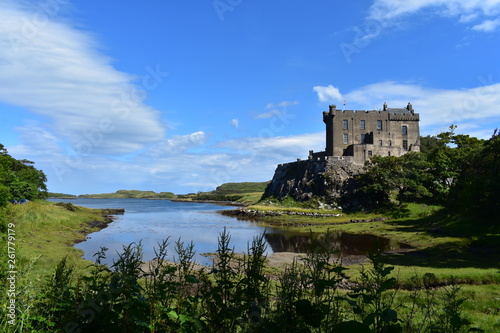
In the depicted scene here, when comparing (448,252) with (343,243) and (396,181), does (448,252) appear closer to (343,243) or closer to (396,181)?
(343,243)

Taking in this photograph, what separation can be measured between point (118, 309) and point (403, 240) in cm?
3947

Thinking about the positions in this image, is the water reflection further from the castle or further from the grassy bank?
the castle

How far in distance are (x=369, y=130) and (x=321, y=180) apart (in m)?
17.8

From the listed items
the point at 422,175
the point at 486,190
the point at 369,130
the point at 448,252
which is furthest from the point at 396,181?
the point at 448,252

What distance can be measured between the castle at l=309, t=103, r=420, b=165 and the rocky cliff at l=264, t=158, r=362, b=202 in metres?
2.30

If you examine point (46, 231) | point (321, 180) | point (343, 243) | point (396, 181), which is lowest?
point (343, 243)

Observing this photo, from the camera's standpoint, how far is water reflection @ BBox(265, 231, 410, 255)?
3507 centimetres

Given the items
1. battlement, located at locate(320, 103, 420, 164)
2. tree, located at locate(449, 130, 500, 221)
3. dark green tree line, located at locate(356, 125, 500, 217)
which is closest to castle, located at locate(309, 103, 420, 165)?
battlement, located at locate(320, 103, 420, 164)

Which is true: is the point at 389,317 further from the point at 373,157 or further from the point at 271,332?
the point at 373,157

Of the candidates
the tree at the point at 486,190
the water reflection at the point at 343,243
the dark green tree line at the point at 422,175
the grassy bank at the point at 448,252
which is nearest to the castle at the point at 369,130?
the dark green tree line at the point at 422,175

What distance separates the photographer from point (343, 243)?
130 ft

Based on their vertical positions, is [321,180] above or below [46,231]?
above

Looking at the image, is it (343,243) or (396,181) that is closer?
(343,243)

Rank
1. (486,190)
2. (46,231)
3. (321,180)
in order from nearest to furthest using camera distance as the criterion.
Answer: (486,190), (46,231), (321,180)
